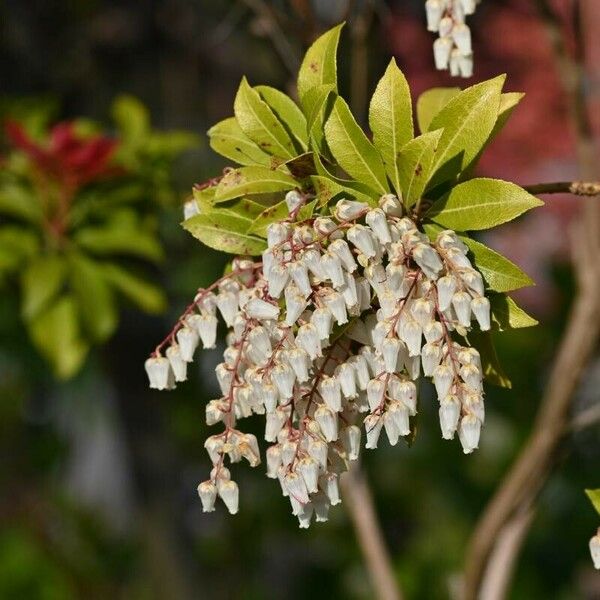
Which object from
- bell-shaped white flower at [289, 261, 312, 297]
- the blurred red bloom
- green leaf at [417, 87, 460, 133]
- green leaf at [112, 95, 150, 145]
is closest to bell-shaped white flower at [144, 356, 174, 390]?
bell-shaped white flower at [289, 261, 312, 297]

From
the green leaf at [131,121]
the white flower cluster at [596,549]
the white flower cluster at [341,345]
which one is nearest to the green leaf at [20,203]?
the green leaf at [131,121]

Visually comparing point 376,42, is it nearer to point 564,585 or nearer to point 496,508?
point 496,508

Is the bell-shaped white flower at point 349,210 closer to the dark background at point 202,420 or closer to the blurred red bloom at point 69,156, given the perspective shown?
the blurred red bloom at point 69,156

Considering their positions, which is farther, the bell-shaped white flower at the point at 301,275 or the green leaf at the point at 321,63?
the green leaf at the point at 321,63

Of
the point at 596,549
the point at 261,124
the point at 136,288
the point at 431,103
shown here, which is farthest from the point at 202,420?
the point at 596,549

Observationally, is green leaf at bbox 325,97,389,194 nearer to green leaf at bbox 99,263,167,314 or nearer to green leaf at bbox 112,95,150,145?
green leaf at bbox 99,263,167,314

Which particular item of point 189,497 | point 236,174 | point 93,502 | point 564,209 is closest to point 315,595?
point 189,497

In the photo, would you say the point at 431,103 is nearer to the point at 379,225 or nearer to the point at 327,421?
the point at 379,225
